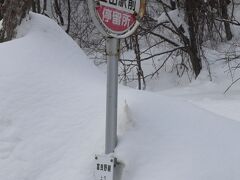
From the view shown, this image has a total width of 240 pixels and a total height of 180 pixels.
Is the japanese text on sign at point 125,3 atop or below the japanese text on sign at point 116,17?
atop

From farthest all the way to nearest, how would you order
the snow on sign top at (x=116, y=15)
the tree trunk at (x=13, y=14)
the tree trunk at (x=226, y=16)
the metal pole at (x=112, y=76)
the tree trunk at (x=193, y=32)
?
the tree trunk at (x=226, y=16) → the tree trunk at (x=193, y=32) → the tree trunk at (x=13, y=14) → the metal pole at (x=112, y=76) → the snow on sign top at (x=116, y=15)

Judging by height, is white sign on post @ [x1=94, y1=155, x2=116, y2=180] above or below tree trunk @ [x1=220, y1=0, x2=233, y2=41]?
below

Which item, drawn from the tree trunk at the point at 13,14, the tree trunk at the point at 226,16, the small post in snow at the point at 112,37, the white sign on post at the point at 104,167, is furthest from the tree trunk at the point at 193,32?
the white sign on post at the point at 104,167

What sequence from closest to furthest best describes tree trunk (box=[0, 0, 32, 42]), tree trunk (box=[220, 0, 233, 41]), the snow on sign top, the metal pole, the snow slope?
the snow on sign top → the metal pole → the snow slope → tree trunk (box=[0, 0, 32, 42]) → tree trunk (box=[220, 0, 233, 41])

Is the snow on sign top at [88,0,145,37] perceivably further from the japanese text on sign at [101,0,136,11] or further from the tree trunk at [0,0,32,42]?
the tree trunk at [0,0,32,42]

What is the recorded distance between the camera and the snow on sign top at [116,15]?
2738mm

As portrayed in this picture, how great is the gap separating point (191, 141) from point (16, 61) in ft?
5.27

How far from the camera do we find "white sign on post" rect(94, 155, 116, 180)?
9.59 ft

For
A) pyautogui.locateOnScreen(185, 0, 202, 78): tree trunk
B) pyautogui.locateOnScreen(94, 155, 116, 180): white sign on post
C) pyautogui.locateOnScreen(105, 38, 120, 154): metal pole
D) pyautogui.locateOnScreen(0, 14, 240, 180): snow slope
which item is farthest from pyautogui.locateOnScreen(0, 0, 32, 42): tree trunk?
pyautogui.locateOnScreen(185, 0, 202, 78): tree trunk

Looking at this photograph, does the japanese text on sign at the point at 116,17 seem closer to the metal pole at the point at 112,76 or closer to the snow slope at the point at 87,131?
the metal pole at the point at 112,76

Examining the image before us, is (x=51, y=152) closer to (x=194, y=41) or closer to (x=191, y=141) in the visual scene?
(x=191, y=141)

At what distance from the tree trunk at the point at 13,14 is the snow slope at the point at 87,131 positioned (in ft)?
2.24

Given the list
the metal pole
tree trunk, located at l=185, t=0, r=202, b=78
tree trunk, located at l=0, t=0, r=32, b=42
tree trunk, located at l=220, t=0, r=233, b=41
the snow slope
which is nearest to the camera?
the metal pole

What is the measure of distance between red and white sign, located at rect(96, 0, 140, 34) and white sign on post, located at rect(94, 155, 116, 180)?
76cm
